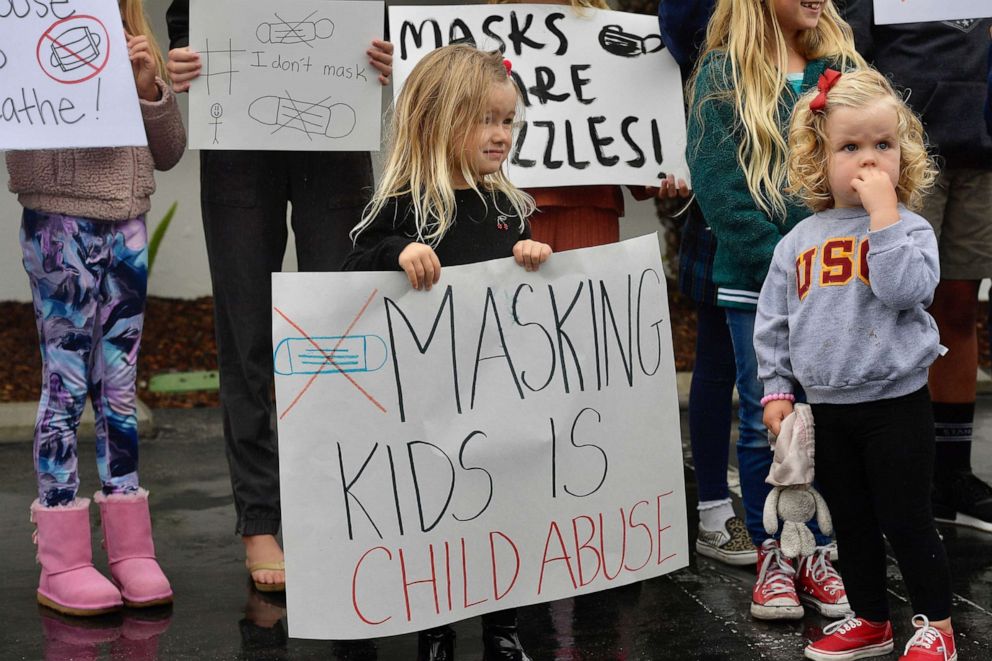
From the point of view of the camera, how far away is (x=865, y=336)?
3514mm

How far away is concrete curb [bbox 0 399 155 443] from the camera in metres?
7.15

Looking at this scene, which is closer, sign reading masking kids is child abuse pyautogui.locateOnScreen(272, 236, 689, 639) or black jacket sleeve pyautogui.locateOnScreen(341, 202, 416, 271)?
sign reading masking kids is child abuse pyautogui.locateOnScreen(272, 236, 689, 639)

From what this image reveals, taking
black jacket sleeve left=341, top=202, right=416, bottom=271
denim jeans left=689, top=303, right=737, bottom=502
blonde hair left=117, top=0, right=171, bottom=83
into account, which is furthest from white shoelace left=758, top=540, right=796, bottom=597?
blonde hair left=117, top=0, right=171, bottom=83

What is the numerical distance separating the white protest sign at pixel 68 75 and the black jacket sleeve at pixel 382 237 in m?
0.84

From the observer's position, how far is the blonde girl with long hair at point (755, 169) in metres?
4.16

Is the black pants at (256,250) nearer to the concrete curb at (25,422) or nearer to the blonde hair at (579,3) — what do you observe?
the blonde hair at (579,3)

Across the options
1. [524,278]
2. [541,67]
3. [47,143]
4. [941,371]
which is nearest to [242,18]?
[47,143]

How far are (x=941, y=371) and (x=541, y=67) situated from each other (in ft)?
6.23

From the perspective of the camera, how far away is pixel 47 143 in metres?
3.97

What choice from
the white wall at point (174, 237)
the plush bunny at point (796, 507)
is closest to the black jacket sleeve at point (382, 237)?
the plush bunny at point (796, 507)

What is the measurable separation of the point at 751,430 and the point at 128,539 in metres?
1.96

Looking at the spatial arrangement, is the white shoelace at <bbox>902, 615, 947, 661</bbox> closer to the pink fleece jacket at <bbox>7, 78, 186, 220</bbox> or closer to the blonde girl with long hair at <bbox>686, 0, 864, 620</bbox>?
the blonde girl with long hair at <bbox>686, 0, 864, 620</bbox>

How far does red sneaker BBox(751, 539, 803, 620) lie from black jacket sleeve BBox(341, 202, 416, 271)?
152 cm

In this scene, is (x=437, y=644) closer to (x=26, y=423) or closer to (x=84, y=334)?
(x=84, y=334)
